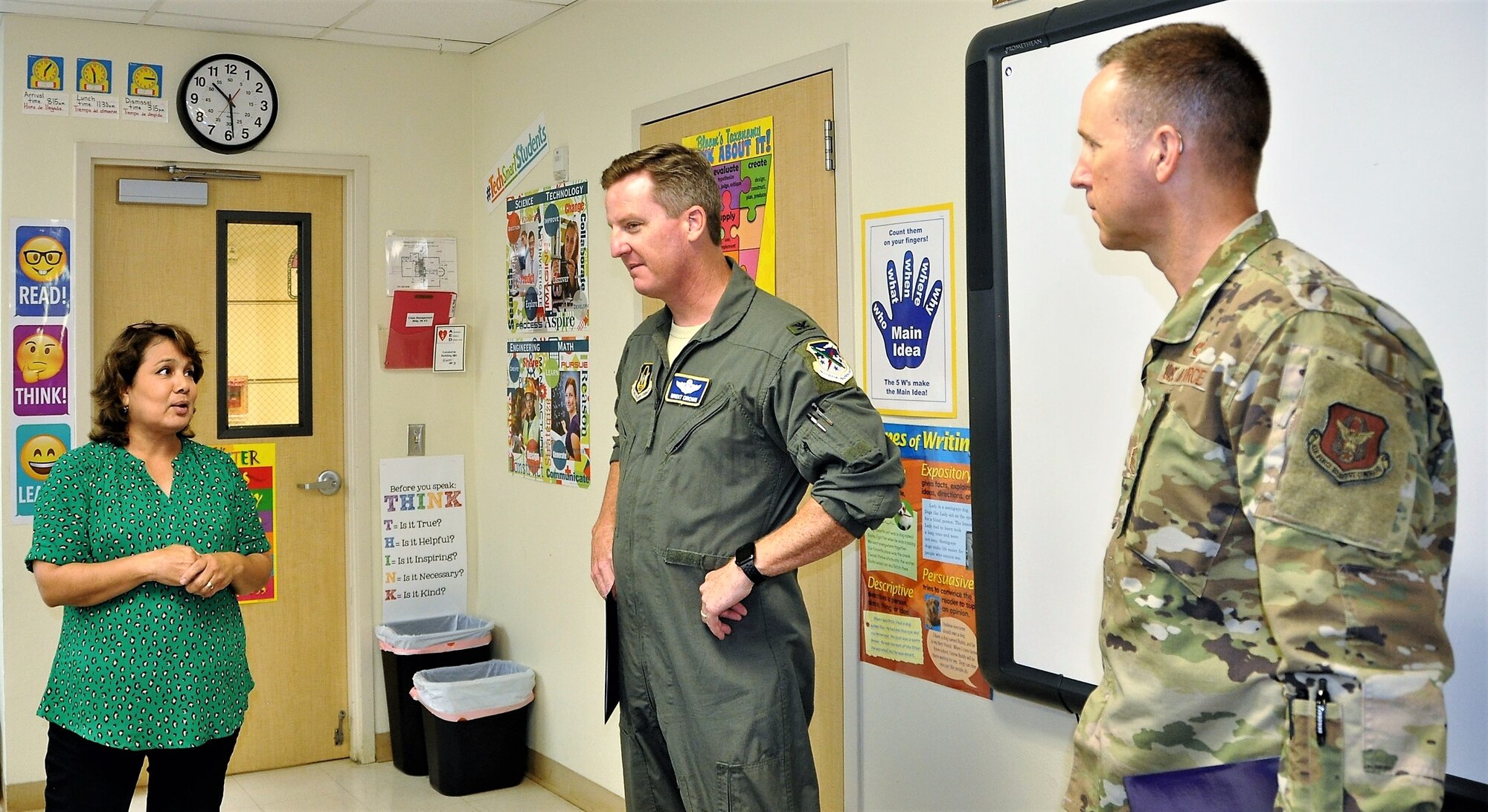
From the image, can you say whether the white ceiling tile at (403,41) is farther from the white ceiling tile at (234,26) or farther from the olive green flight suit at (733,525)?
the olive green flight suit at (733,525)

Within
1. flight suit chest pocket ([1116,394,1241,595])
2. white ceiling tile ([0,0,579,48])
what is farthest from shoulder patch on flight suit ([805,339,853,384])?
white ceiling tile ([0,0,579,48])

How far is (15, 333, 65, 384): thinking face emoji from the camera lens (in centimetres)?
381

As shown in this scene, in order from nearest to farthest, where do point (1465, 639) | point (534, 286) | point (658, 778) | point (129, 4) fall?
1. point (1465, 639)
2. point (658, 778)
3. point (129, 4)
4. point (534, 286)

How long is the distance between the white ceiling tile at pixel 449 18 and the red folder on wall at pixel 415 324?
89 centimetres

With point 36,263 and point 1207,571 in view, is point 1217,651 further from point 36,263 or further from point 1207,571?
point 36,263

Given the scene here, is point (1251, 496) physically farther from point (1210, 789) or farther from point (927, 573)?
point (927, 573)

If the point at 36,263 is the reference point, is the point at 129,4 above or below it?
above

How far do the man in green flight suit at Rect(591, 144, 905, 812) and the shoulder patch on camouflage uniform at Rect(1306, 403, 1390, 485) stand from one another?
88 centimetres

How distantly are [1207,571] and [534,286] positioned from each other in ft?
10.1

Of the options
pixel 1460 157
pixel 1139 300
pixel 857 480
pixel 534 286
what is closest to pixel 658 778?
pixel 857 480

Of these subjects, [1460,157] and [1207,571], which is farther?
[1460,157]

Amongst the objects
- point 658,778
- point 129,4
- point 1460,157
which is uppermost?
point 129,4

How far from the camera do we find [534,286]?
13.2 ft

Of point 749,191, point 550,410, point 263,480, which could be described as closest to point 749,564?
point 749,191
